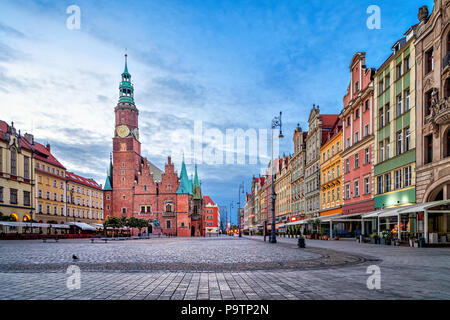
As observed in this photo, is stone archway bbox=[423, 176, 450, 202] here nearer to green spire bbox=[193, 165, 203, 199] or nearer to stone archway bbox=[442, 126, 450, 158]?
stone archway bbox=[442, 126, 450, 158]

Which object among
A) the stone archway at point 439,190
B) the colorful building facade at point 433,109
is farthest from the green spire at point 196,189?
the stone archway at point 439,190

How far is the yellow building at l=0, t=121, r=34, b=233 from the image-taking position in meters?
47.3

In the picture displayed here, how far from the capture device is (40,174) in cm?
5950

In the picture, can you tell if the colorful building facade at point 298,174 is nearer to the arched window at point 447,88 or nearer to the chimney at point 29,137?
the arched window at point 447,88

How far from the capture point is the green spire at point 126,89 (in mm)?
84188

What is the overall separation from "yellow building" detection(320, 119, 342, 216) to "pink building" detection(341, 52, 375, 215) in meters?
1.88

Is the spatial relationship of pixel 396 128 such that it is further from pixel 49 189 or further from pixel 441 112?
pixel 49 189

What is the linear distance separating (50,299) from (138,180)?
3094 inches

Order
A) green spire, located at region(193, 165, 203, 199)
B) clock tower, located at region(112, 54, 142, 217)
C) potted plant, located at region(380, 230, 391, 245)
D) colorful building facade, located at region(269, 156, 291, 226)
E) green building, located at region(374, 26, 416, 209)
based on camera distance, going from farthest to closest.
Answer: green spire, located at region(193, 165, 203, 199), clock tower, located at region(112, 54, 142, 217), colorful building facade, located at region(269, 156, 291, 226), green building, located at region(374, 26, 416, 209), potted plant, located at region(380, 230, 391, 245)

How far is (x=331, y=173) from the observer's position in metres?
45.2

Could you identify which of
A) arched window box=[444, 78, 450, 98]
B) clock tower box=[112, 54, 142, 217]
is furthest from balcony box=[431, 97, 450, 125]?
clock tower box=[112, 54, 142, 217]

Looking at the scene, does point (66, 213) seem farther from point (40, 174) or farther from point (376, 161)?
point (376, 161)
